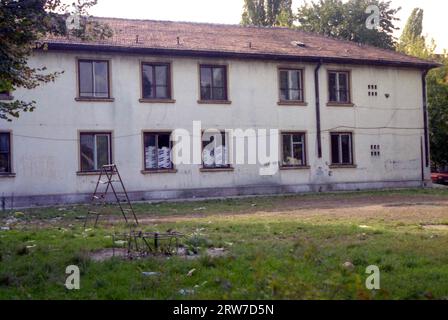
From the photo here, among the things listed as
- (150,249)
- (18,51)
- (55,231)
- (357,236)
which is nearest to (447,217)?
(357,236)

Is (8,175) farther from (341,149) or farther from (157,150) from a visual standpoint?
(341,149)

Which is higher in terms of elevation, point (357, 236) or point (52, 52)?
point (52, 52)

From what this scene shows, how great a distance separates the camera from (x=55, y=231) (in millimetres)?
12977

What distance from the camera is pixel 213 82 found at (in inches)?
1048

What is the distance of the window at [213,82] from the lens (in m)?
26.5

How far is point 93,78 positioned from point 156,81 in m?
2.75

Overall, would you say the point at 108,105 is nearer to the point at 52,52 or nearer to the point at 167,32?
the point at 52,52

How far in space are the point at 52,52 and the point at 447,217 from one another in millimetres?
16600

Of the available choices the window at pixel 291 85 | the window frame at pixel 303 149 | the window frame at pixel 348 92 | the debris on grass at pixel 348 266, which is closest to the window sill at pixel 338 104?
the window frame at pixel 348 92

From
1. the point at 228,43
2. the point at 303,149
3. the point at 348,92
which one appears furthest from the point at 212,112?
the point at 348,92

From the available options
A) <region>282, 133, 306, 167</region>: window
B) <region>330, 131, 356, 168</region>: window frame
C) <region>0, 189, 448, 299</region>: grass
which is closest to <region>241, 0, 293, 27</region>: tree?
<region>330, 131, 356, 168</region>: window frame

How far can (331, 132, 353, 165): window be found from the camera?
28.7m

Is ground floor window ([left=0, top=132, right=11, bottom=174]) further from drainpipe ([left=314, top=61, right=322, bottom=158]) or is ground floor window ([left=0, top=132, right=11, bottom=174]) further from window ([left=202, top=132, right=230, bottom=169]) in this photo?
drainpipe ([left=314, top=61, right=322, bottom=158])
